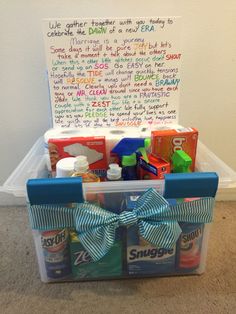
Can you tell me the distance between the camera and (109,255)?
533mm

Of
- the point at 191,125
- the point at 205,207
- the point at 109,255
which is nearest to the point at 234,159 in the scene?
the point at 191,125

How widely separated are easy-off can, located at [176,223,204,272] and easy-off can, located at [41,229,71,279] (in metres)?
0.21

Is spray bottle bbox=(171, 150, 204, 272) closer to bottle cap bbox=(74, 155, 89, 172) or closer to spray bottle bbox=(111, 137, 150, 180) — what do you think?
spray bottle bbox=(111, 137, 150, 180)

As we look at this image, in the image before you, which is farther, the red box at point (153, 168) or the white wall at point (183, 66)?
the white wall at point (183, 66)

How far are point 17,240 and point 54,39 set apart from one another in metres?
0.47

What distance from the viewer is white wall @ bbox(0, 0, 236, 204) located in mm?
638

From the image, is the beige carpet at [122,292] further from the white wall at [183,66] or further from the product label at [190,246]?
the white wall at [183,66]

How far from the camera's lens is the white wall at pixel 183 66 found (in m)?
0.64

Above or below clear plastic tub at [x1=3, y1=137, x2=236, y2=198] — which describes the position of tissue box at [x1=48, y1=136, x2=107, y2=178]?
above

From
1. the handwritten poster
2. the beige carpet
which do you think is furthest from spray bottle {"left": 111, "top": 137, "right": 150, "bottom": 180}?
the beige carpet

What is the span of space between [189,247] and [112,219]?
0.56 ft

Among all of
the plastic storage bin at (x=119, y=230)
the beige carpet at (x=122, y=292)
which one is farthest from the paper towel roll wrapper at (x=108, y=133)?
the beige carpet at (x=122, y=292)

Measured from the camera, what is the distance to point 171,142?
56 cm

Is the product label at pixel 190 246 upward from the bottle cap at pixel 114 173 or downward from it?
downward
